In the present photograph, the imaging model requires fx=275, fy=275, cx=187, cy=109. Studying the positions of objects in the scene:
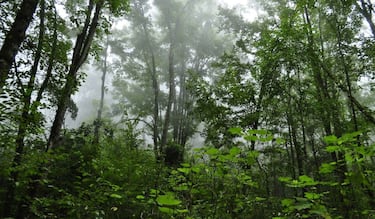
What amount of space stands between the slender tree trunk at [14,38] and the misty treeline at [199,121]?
2 centimetres

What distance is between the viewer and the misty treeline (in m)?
2.64

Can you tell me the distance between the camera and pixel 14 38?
3.57 meters

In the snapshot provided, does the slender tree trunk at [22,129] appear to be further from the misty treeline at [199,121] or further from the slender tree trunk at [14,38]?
the slender tree trunk at [14,38]

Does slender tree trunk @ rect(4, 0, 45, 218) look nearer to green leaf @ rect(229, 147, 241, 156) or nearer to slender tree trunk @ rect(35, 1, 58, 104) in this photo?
slender tree trunk @ rect(35, 1, 58, 104)

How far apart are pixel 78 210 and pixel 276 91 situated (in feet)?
17.1

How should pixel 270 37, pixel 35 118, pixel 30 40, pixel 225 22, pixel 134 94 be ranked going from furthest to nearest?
pixel 134 94 → pixel 225 22 → pixel 270 37 → pixel 30 40 → pixel 35 118

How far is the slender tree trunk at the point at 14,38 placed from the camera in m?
3.44

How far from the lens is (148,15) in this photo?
49.3 feet

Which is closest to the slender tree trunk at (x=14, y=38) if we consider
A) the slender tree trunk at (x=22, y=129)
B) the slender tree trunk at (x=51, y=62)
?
the slender tree trunk at (x=22, y=129)

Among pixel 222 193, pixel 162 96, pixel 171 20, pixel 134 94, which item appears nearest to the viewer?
pixel 222 193

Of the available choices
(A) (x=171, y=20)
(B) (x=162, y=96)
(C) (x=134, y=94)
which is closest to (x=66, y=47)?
(A) (x=171, y=20)

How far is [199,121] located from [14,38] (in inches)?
234

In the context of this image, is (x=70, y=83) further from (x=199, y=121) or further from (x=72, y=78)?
(x=199, y=121)

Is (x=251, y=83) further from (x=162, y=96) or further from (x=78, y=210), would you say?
(x=162, y=96)
